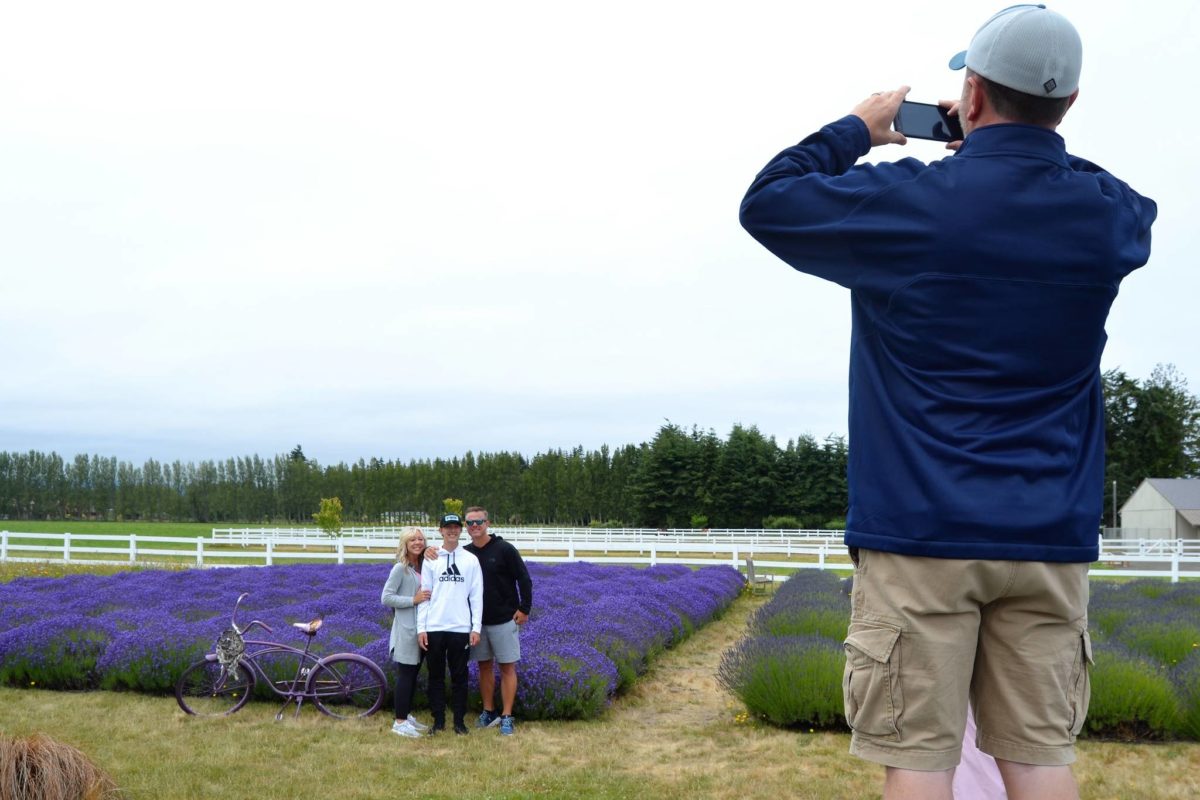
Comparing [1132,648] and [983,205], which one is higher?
[983,205]

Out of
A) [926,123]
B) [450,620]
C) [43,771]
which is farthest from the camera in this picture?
[450,620]

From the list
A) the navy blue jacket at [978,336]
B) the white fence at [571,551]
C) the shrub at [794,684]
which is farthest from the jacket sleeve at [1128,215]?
the white fence at [571,551]

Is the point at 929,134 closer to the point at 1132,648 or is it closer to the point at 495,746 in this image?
the point at 495,746

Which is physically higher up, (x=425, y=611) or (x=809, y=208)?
(x=809, y=208)

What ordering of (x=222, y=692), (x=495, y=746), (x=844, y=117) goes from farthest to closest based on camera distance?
(x=222, y=692), (x=495, y=746), (x=844, y=117)

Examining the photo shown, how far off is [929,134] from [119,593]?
17.1m

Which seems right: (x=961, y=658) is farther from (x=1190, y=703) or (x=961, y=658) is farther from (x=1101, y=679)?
(x=1190, y=703)

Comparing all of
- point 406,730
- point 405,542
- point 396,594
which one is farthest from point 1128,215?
point 405,542

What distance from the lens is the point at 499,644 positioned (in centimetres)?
974

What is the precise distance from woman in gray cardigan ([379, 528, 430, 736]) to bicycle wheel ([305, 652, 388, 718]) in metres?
0.30

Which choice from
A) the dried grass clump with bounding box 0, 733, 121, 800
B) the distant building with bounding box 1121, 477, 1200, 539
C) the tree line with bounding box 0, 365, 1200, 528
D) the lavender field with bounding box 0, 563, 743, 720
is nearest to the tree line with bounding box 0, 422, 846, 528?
the tree line with bounding box 0, 365, 1200, 528

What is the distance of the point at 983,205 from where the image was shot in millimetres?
1921

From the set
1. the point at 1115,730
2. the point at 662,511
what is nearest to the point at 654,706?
the point at 1115,730

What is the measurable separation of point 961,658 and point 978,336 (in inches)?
23.1
